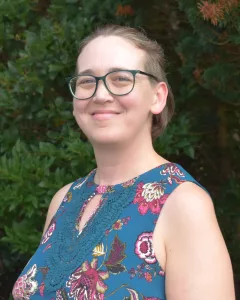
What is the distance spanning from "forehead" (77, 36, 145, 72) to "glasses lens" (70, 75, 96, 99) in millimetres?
33

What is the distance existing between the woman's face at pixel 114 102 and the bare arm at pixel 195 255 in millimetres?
339

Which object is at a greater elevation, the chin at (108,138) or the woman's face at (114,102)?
the woman's face at (114,102)

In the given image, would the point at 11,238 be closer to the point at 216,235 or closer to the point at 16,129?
the point at 16,129

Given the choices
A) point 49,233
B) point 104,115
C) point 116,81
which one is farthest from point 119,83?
point 49,233

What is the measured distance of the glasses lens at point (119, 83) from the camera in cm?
209

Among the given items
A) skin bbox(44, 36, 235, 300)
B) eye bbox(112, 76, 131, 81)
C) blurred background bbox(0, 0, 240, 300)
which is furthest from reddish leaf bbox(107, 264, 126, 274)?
blurred background bbox(0, 0, 240, 300)

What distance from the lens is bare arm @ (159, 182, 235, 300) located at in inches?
72.2

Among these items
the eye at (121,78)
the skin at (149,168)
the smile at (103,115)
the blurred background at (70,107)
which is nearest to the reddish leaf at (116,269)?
the skin at (149,168)

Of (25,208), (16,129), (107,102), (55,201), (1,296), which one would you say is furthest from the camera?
(1,296)

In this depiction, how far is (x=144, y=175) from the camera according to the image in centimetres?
214

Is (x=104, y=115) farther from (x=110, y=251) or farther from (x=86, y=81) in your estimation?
(x=110, y=251)

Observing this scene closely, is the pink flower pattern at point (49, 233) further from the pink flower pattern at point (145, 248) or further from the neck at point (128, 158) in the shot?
the pink flower pattern at point (145, 248)

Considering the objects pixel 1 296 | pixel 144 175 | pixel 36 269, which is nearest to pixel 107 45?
pixel 144 175

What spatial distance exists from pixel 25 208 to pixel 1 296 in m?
1.18
